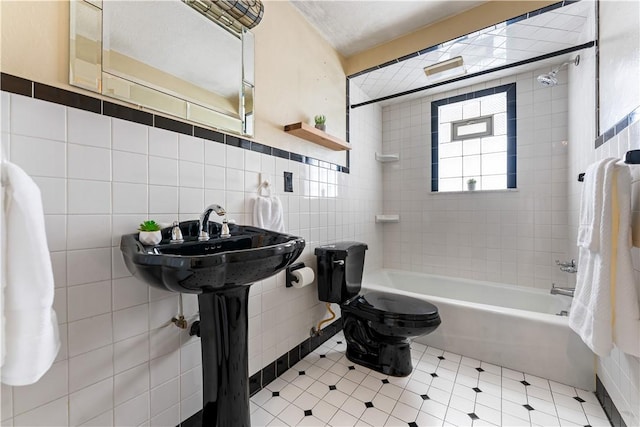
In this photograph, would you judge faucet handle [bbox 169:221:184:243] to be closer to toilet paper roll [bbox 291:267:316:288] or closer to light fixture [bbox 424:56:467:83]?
toilet paper roll [bbox 291:267:316:288]

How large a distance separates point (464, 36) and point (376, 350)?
7.09ft

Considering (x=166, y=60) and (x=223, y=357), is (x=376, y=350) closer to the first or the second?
(x=223, y=357)

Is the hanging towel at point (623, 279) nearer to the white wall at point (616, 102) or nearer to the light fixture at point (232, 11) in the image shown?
the white wall at point (616, 102)

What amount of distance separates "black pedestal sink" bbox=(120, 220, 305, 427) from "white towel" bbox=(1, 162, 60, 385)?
21cm

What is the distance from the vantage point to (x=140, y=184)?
3.35 feet

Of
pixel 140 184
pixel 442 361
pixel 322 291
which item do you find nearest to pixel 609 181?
pixel 442 361

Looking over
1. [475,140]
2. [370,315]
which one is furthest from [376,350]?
[475,140]

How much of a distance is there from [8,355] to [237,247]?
703 millimetres

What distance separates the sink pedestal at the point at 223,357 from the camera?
1.02 meters

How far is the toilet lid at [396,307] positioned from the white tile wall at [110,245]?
73 cm

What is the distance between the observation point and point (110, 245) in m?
0.94

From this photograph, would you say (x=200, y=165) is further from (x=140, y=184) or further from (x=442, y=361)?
(x=442, y=361)

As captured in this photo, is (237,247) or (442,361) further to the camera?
(442,361)

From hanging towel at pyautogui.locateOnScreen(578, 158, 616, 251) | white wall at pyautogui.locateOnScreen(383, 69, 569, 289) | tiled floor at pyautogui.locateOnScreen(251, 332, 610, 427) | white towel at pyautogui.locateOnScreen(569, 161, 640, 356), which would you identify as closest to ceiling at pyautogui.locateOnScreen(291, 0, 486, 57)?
white wall at pyautogui.locateOnScreen(383, 69, 569, 289)
